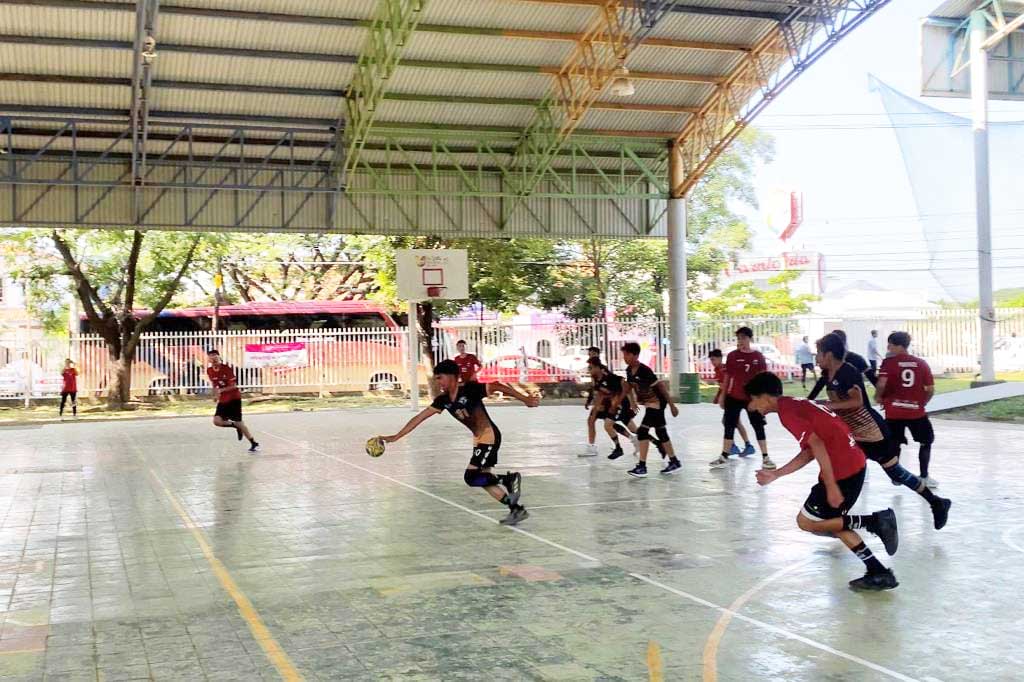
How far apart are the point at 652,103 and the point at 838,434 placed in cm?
2297

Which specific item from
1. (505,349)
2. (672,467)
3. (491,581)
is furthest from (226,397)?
(505,349)

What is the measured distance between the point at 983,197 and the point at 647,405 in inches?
691

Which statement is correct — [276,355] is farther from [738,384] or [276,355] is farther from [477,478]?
[477,478]

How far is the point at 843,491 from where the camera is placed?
7301 mm

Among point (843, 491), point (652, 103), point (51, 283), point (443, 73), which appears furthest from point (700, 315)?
point (843, 491)

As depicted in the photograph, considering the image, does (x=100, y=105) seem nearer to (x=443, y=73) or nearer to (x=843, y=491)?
(x=443, y=73)

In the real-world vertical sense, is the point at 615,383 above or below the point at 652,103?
below

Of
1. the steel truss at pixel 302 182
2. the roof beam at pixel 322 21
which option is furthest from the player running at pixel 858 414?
the steel truss at pixel 302 182

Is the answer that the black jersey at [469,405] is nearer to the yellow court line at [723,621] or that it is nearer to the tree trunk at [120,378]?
the yellow court line at [723,621]

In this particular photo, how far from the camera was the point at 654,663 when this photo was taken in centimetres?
568

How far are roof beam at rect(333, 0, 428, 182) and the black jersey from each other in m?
12.8

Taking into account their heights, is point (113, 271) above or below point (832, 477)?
above

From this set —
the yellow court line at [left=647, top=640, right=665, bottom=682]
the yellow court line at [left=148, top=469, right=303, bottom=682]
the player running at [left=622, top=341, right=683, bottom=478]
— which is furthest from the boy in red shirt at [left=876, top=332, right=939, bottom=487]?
the yellow court line at [left=148, top=469, right=303, bottom=682]

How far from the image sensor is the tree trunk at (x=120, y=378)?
3578 centimetres
